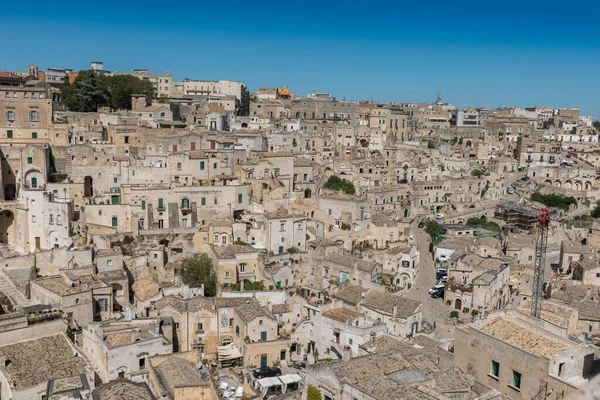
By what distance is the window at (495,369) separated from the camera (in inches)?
533

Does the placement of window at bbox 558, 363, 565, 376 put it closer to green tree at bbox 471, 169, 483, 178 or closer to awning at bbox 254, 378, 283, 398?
awning at bbox 254, 378, 283, 398

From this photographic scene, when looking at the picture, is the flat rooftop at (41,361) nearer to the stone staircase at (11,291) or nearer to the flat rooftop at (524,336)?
the stone staircase at (11,291)

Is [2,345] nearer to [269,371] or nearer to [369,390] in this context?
[269,371]

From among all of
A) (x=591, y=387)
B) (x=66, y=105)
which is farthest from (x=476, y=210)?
(x=591, y=387)

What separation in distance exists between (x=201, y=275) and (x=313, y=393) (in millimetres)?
16079

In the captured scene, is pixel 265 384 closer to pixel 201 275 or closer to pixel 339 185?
pixel 201 275

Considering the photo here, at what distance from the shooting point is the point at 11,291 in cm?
2628

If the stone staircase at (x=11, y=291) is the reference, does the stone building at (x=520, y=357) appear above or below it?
above

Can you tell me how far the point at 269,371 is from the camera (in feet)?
73.8

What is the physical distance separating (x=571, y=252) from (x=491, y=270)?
10214 millimetres

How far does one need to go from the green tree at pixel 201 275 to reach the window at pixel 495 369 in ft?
59.0

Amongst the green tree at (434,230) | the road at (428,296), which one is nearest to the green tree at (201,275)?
the road at (428,296)

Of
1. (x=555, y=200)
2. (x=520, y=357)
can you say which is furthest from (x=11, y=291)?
(x=555, y=200)

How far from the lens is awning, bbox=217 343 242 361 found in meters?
24.2
